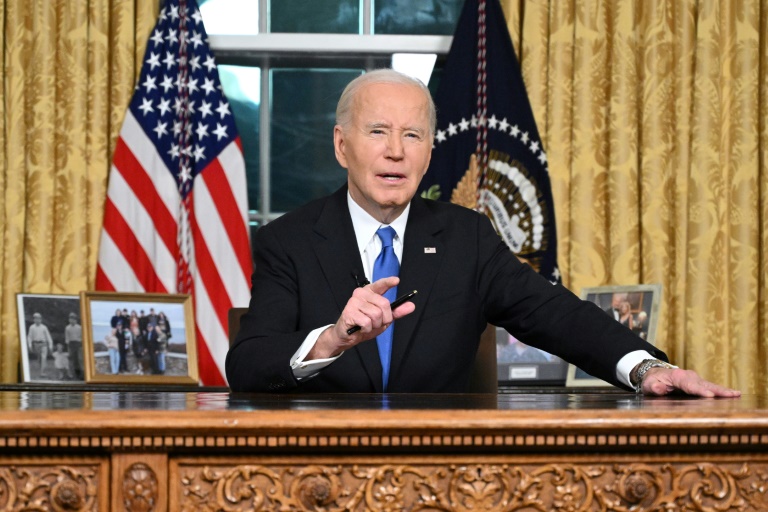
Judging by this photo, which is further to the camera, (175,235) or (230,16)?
(230,16)

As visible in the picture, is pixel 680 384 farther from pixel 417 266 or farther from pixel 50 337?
pixel 50 337

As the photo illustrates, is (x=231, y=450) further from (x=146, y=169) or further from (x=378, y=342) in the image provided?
(x=146, y=169)

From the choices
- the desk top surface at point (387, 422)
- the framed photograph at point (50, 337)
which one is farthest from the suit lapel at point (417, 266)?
the framed photograph at point (50, 337)

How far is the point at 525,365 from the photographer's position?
353cm

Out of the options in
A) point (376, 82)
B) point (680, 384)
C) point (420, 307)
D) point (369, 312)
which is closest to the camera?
point (369, 312)

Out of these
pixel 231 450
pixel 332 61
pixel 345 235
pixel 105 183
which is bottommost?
pixel 231 450

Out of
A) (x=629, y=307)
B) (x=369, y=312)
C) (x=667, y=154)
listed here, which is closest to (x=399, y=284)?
(x=369, y=312)

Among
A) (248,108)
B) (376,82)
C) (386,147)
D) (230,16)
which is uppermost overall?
(230,16)

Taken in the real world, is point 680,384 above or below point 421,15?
below

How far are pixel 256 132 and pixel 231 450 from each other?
2.78 metres

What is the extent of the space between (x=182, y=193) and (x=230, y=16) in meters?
0.73

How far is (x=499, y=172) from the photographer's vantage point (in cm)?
372

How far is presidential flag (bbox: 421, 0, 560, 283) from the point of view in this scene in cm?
369

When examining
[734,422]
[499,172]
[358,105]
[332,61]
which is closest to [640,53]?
[499,172]
